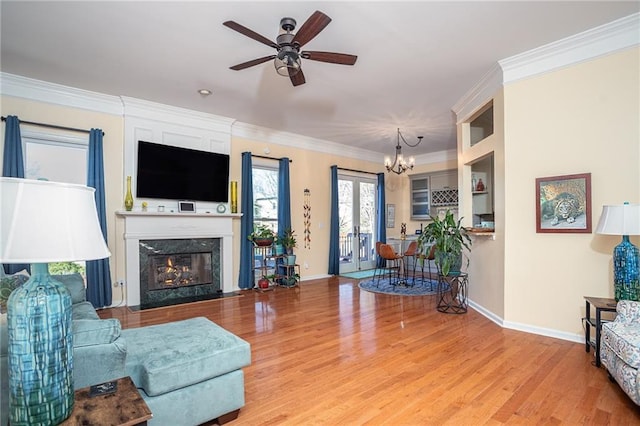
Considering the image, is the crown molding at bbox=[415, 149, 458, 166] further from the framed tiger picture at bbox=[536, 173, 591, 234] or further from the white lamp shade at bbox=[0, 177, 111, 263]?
the white lamp shade at bbox=[0, 177, 111, 263]

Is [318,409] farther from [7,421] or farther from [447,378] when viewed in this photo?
[7,421]

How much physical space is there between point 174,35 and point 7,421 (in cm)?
322

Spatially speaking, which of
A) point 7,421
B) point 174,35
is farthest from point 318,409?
point 174,35

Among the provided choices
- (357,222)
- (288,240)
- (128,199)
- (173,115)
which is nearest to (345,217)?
(357,222)

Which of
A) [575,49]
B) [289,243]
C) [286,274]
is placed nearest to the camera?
[575,49]

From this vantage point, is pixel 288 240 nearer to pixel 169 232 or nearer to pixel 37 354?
pixel 169 232

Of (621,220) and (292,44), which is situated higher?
(292,44)

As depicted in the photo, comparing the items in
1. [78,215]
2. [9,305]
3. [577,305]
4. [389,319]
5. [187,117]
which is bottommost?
[389,319]

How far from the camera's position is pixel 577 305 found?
135 inches

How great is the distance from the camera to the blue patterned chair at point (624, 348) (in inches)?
84.4

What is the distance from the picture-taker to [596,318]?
2871 mm

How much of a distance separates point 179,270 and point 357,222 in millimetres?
4414

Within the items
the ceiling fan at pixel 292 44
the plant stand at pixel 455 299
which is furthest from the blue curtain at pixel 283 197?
the ceiling fan at pixel 292 44

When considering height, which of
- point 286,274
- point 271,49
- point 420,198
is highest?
point 271,49
